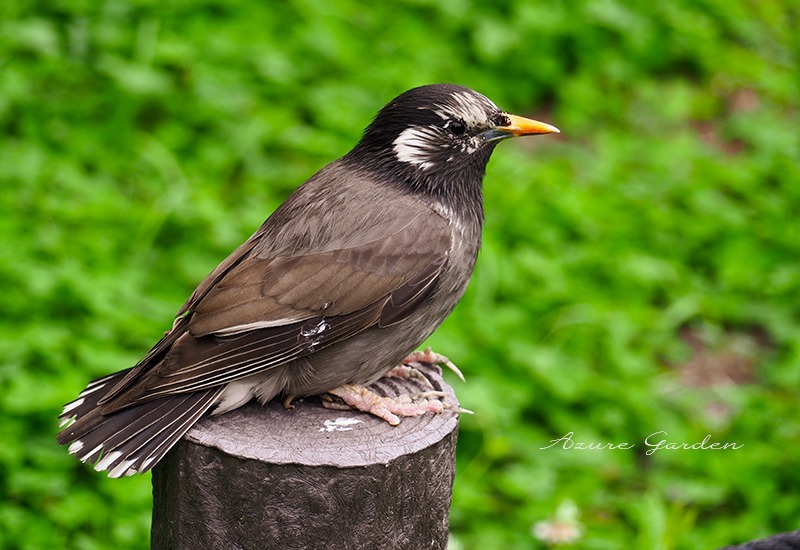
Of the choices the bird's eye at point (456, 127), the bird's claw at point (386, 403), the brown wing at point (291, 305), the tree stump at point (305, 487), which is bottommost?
the tree stump at point (305, 487)

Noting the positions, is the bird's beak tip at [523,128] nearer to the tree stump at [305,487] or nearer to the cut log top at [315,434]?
the cut log top at [315,434]

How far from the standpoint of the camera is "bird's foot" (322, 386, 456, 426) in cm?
316

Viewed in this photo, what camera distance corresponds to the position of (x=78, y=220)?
582 centimetres

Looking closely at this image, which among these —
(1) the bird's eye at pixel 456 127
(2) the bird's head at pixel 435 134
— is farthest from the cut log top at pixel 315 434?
(1) the bird's eye at pixel 456 127

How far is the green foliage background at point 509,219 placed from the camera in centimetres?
497

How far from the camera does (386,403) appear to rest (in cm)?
321

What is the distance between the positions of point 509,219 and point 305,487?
3833 mm

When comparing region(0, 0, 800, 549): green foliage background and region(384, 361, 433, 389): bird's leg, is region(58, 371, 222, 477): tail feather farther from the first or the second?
region(0, 0, 800, 549): green foliage background

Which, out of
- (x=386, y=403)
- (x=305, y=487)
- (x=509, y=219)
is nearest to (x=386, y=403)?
(x=386, y=403)

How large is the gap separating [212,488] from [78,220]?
329 cm

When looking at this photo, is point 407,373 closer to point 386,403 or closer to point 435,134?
point 386,403

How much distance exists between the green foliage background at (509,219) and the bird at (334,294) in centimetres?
153

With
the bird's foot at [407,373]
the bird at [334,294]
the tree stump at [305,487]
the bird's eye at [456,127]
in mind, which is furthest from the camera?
the bird's eye at [456,127]

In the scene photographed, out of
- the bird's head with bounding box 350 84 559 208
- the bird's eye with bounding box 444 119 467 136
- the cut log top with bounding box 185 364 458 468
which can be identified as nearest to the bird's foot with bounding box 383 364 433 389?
the cut log top with bounding box 185 364 458 468
